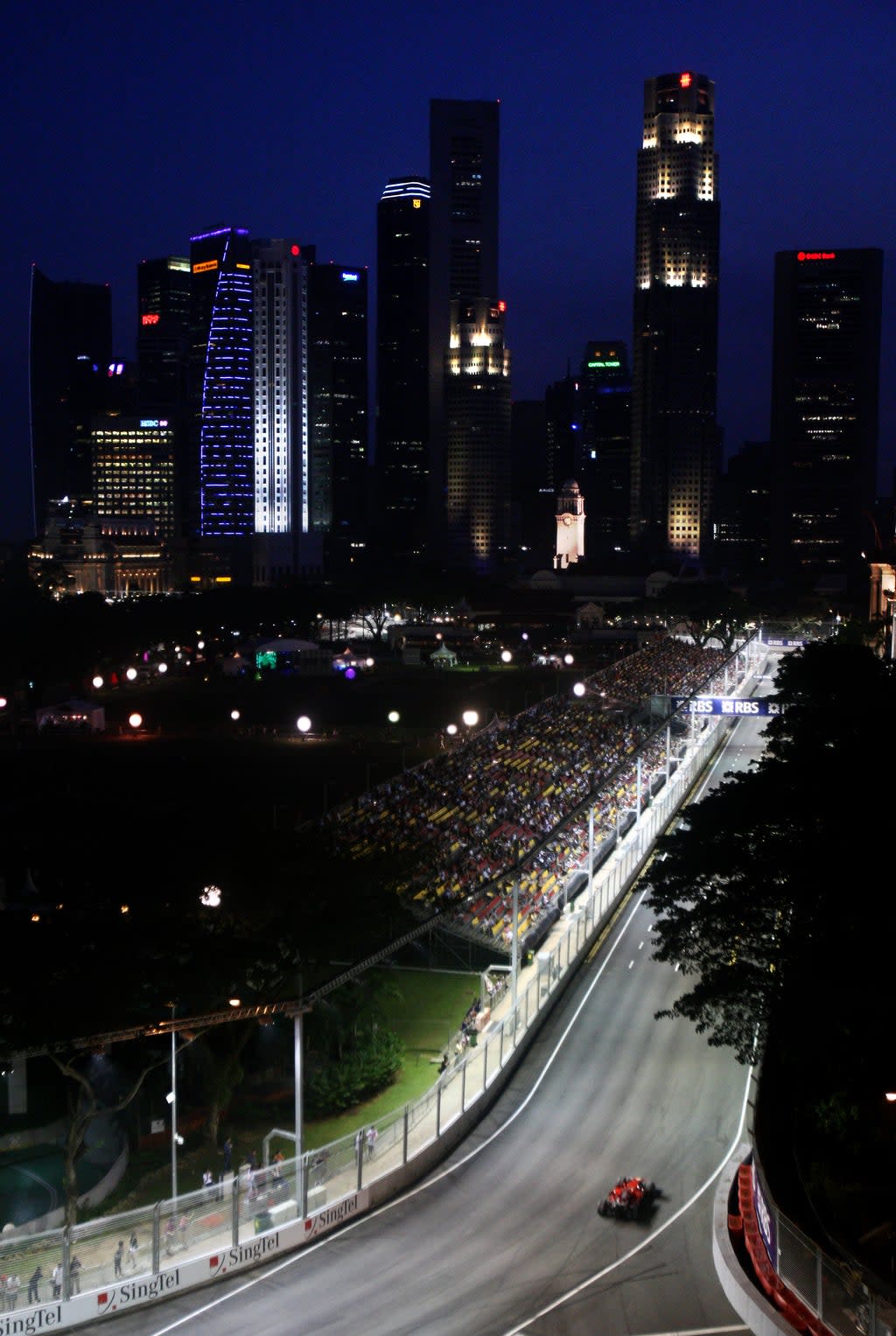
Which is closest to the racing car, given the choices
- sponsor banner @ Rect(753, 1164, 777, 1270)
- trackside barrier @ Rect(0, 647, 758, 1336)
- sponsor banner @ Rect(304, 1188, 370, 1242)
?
sponsor banner @ Rect(753, 1164, 777, 1270)

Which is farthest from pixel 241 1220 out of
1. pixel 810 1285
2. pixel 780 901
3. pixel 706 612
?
pixel 706 612

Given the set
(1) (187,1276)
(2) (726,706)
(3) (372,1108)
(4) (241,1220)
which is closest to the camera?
(1) (187,1276)

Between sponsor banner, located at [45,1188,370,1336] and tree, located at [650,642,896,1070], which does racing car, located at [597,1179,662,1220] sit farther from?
sponsor banner, located at [45,1188,370,1336]

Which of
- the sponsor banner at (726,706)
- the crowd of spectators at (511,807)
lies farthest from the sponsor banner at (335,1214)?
the sponsor banner at (726,706)

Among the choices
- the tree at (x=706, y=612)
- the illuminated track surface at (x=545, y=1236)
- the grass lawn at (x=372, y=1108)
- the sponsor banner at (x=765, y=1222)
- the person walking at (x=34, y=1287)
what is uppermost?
the tree at (x=706, y=612)

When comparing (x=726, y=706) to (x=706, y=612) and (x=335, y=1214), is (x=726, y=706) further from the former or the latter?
(x=706, y=612)

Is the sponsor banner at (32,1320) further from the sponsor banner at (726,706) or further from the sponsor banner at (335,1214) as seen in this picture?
the sponsor banner at (726,706)

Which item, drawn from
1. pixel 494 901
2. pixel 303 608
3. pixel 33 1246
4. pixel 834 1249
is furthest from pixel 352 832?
pixel 303 608
